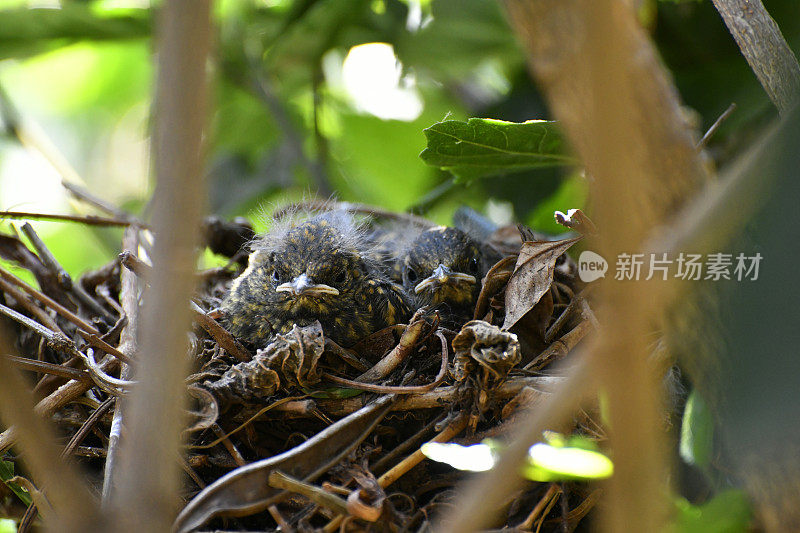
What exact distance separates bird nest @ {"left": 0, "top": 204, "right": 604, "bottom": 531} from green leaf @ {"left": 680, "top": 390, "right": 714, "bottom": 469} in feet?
0.51

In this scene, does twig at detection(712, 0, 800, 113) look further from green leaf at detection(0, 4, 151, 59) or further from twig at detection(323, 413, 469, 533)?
green leaf at detection(0, 4, 151, 59)

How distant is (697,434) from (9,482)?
3.97 ft

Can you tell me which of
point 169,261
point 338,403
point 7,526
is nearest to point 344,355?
point 338,403

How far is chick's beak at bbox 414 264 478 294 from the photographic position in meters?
1.84

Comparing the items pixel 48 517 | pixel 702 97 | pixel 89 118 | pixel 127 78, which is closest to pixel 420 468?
pixel 48 517

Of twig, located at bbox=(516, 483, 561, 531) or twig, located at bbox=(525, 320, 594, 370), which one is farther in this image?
twig, located at bbox=(525, 320, 594, 370)

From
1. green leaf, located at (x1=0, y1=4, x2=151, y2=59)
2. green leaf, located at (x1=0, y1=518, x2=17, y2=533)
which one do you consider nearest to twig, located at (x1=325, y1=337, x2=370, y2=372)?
green leaf, located at (x1=0, y1=518, x2=17, y2=533)

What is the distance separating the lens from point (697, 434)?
1.22 m

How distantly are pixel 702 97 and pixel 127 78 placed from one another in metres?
2.28

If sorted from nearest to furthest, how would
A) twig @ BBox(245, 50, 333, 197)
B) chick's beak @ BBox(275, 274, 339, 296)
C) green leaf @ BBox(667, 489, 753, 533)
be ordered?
green leaf @ BBox(667, 489, 753, 533)
chick's beak @ BBox(275, 274, 339, 296)
twig @ BBox(245, 50, 333, 197)

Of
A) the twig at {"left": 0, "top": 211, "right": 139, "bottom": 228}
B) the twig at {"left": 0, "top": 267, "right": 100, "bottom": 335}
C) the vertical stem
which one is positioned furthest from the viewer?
the twig at {"left": 0, "top": 211, "right": 139, "bottom": 228}

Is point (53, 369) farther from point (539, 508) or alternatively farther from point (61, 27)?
point (61, 27)

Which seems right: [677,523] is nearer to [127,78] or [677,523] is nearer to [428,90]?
[428,90]

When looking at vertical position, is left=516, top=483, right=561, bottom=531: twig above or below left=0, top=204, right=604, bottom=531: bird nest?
below
